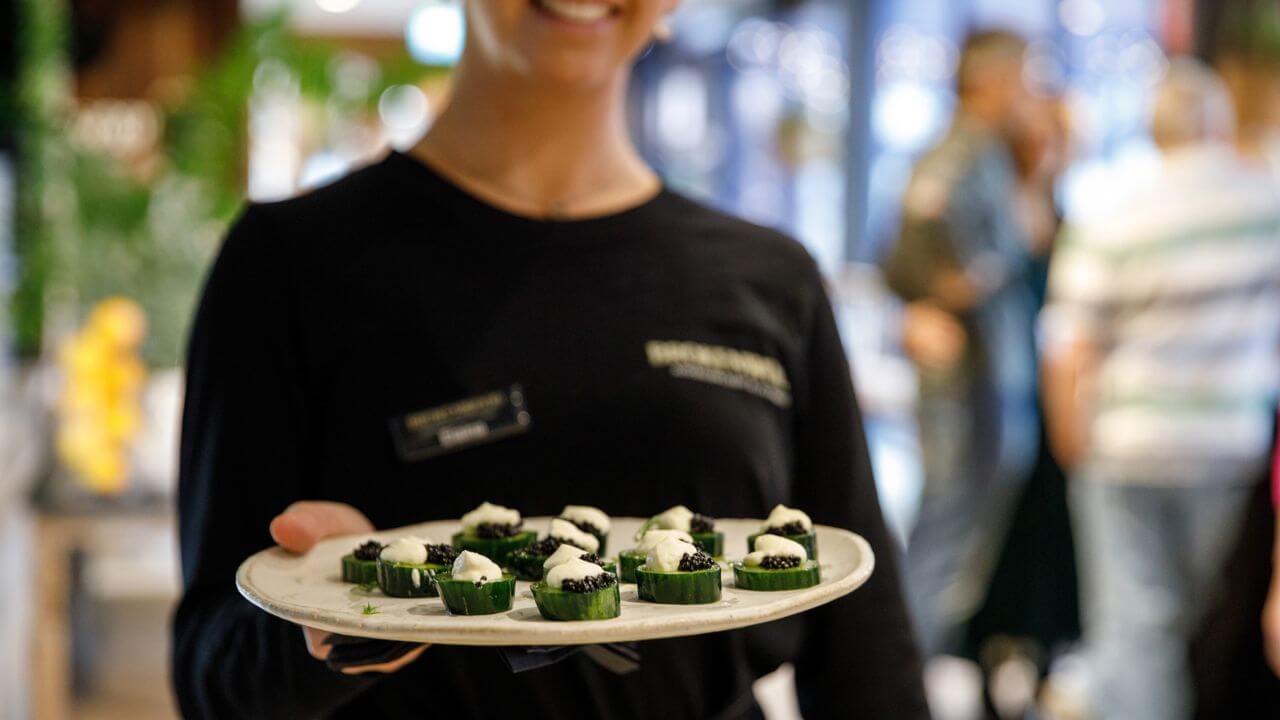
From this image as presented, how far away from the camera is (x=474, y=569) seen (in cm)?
91

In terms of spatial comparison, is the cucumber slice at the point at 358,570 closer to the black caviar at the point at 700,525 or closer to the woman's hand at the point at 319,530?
the woman's hand at the point at 319,530

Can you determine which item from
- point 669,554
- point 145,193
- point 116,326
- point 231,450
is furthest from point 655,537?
point 145,193

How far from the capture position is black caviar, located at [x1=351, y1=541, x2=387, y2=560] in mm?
975

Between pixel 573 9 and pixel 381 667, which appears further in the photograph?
pixel 573 9

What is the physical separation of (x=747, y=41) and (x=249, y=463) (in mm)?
13665

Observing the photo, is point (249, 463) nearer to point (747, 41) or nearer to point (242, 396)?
point (242, 396)

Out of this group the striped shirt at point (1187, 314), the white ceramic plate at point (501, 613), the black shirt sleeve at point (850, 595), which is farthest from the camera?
the striped shirt at point (1187, 314)

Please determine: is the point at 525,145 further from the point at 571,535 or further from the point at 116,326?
the point at 116,326

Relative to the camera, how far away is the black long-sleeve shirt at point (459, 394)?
114 centimetres

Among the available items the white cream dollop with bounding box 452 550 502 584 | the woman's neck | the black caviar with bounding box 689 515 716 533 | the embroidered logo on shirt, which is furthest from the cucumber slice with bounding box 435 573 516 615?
the woman's neck

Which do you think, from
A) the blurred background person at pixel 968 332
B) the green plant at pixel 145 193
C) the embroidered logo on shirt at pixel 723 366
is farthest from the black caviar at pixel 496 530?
the green plant at pixel 145 193

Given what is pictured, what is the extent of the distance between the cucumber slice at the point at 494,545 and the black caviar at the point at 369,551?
0.07 metres

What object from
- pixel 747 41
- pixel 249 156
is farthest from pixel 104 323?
pixel 747 41

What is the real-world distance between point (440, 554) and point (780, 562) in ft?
0.76
